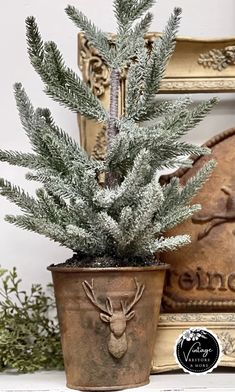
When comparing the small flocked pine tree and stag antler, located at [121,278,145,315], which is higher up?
the small flocked pine tree

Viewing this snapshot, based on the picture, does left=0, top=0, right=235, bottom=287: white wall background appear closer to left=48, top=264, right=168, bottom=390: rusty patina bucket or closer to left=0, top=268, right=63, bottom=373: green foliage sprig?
left=0, top=268, right=63, bottom=373: green foliage sprig

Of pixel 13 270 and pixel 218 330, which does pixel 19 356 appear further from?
pixel 218 330

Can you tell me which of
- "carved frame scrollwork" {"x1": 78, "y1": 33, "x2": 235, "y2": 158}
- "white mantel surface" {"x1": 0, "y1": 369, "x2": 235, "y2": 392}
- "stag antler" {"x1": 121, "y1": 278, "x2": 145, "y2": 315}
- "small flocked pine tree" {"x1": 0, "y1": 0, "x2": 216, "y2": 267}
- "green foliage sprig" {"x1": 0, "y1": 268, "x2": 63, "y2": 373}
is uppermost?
"carved frame scrollwork" {"x1": 78, "y1": 33, "x2": 235, "y2": 158}

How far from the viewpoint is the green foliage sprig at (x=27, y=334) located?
1.13 meters

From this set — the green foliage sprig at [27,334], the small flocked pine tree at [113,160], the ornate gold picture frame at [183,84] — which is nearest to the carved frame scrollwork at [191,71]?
the ornate gold picture frame at [183,84]

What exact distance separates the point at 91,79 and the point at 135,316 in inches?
15.4

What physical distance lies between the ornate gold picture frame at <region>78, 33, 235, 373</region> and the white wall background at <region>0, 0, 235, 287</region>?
89mm

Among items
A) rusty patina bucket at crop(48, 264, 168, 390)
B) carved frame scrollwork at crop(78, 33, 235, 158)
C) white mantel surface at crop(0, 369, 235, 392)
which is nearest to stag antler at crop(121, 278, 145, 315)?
rusty patina bucket at crop(48, 264, 168, 390)

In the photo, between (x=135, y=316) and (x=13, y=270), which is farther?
(x=13, y=270)

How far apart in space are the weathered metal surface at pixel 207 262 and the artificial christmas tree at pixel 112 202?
9 cm

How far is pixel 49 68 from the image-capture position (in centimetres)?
104

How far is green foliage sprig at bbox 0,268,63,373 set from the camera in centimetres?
113

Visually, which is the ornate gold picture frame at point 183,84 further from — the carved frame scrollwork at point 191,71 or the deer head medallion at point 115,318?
the deer head medallion at point 115,318

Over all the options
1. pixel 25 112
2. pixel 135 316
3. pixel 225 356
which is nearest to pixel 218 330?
pixel 225 356
